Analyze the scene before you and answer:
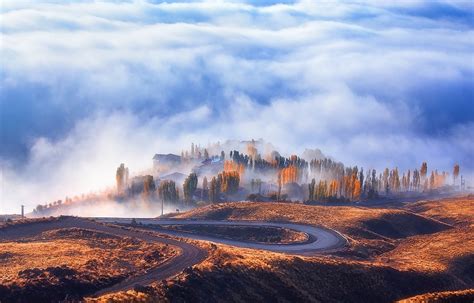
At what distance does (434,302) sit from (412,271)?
19325 mm

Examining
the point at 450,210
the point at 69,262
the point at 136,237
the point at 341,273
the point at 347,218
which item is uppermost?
the point at 69,262

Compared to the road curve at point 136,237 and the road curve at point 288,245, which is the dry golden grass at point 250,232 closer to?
the road curve at point 288,245

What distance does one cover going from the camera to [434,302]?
74000mm

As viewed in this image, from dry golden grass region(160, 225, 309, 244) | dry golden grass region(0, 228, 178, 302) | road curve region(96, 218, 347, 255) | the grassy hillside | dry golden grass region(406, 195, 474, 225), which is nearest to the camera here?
dry golden grass region(0, 228, 178, 302)

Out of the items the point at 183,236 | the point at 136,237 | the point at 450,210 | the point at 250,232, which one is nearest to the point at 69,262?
the point at 136,237

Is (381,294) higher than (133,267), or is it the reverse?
(133,267)

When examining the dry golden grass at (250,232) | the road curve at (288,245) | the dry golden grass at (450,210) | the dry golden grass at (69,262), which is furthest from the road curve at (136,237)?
the dry golden grass at (450,210)

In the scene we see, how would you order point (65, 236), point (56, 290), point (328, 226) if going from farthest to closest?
1. point (328, 226)
2. point (65, 236)
3. point (56, 290)

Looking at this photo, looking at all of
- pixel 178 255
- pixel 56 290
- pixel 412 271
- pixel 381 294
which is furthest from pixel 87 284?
pixel 412 271

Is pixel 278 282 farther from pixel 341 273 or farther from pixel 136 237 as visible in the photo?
pixel 136 237

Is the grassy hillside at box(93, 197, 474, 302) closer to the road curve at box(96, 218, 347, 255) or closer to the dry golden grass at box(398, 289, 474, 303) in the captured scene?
the dry golden grass at box(398, 289, 474, 303)

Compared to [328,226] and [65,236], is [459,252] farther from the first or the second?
[65,236]

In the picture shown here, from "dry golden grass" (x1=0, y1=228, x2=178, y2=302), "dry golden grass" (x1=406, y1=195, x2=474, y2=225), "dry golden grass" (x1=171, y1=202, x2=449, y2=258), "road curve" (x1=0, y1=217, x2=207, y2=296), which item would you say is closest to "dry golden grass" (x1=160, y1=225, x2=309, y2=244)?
"dry golden grass" (x1=171, y1=202, x2=449, y2=258)

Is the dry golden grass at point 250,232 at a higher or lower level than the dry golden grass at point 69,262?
lower
